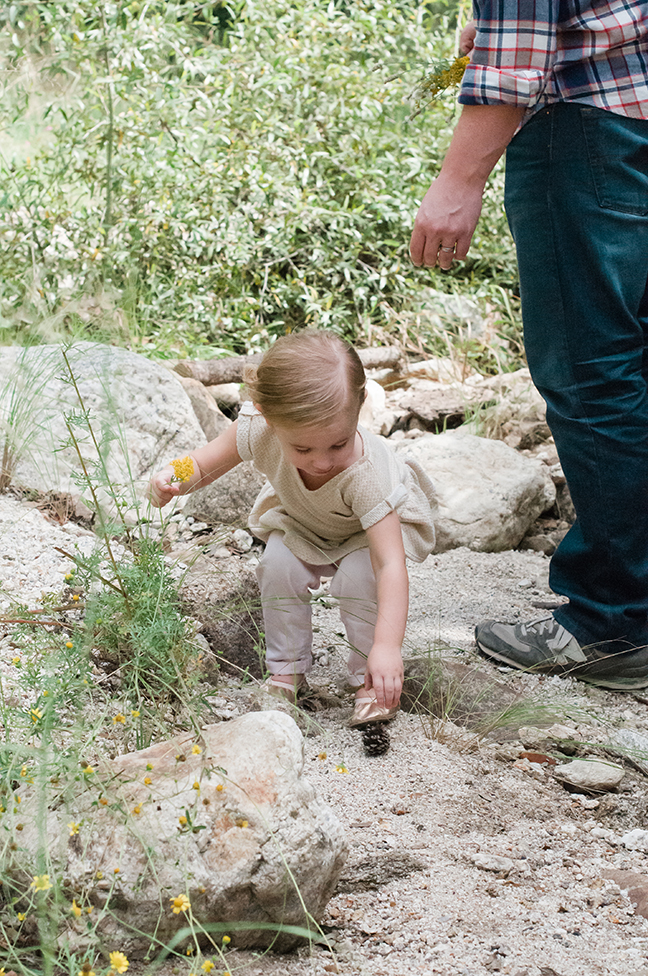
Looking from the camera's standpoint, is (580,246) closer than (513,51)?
No

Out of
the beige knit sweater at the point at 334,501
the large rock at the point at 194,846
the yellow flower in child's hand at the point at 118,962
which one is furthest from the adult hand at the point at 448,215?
the yellow flower in child's hand at the point at 118,962

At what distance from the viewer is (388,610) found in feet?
6.41

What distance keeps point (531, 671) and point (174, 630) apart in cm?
110

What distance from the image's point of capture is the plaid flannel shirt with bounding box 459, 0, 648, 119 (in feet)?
5.85

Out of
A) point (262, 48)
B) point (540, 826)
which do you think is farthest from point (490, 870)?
point (262, 48)

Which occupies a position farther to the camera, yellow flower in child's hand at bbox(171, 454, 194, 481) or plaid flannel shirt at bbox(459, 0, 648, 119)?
yellow flower in child's hand at bbox(171, 454, 194, 481)

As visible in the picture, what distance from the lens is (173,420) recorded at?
11.6ft

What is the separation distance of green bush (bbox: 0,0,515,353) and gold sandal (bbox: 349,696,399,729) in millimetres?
3204

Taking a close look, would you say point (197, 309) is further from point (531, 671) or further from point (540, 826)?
point (540, 826)

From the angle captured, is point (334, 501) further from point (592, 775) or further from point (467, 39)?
point (467, 39)

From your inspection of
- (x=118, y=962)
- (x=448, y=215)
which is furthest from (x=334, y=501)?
(x=118, y=962)

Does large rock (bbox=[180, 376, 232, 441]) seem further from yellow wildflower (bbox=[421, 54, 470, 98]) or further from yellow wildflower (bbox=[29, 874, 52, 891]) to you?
yellow wildflower (bbox=[29, 874, 52, 891])

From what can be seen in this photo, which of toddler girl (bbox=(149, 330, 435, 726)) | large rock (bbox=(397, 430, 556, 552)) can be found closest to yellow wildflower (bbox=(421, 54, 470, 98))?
toddler girl (bbox=(149, 330, 435, 726))

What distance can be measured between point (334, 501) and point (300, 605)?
0.28 metres
